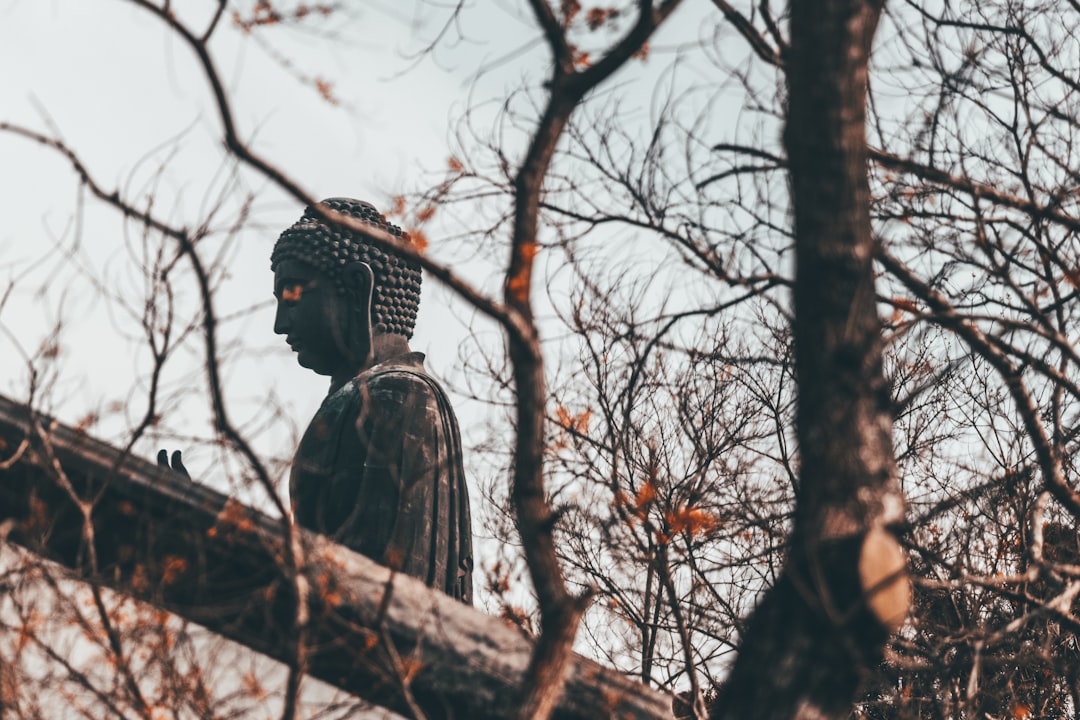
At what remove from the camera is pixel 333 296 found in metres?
7.51

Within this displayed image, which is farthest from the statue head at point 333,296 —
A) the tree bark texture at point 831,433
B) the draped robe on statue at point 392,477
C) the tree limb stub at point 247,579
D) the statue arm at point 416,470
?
the tree bark texture at point 831,433

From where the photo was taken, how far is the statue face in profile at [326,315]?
7461 mm

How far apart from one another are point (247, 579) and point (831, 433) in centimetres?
216

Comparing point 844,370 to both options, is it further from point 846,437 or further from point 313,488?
point 313,488

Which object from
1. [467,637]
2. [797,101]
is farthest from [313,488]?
[797,101]

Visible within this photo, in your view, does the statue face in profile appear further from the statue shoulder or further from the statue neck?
the statue shoulder

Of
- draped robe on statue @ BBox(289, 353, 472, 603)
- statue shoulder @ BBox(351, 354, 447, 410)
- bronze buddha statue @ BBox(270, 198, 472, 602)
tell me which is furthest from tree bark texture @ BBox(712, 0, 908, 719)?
statue shoulder @ BBox(351, 354, 447, 410)

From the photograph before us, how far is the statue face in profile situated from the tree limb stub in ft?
8.90

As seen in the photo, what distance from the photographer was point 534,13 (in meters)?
4.68

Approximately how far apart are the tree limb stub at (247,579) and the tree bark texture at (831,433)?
114 cm

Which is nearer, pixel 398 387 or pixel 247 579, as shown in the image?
pixel 247 579

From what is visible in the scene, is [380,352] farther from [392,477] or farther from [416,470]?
[392,477]

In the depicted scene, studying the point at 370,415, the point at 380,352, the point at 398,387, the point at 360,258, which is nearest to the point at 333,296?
the point at 360,258

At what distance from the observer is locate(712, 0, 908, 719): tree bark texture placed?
3660mm
